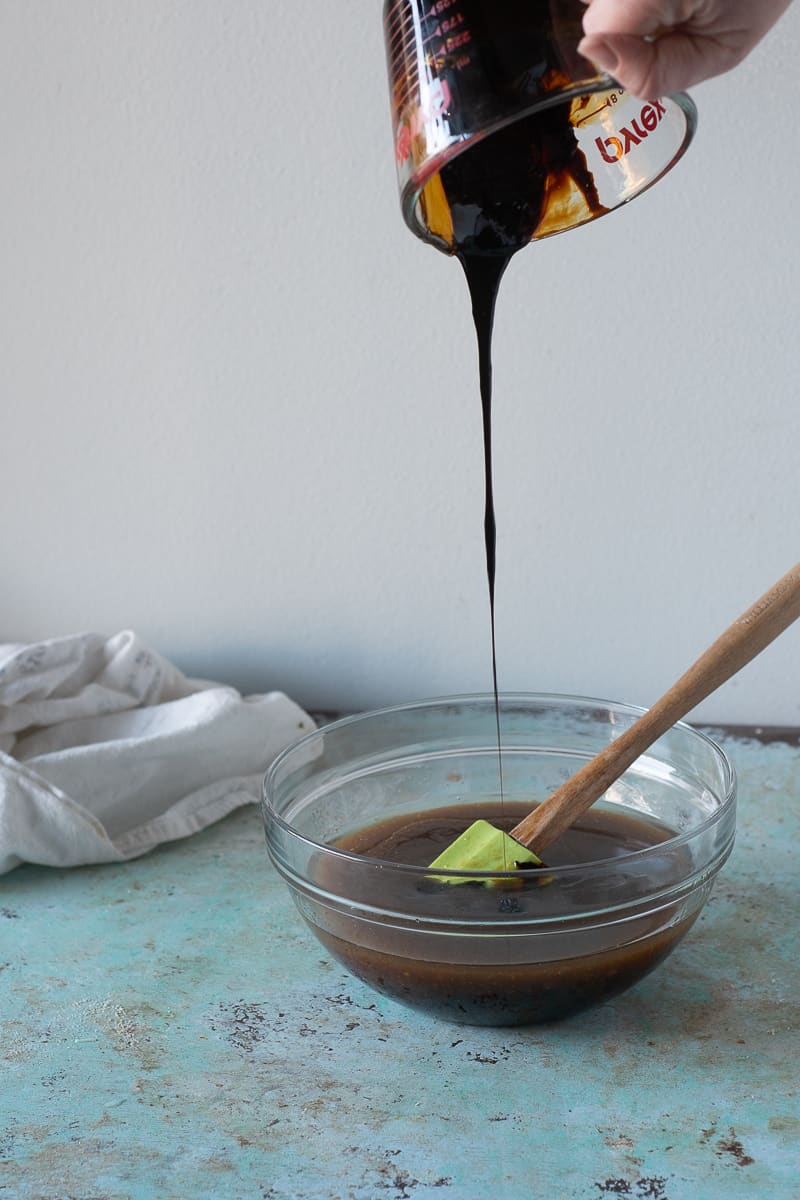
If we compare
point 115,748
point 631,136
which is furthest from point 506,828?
point 631,136

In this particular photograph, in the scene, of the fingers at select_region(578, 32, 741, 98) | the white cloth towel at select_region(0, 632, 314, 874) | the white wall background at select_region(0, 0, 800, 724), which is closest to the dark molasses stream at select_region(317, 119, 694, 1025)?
the fingers at select_region(578, 32, 741, 98)

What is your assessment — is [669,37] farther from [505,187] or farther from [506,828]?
[506,828]

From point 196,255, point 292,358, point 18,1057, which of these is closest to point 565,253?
point 292,358

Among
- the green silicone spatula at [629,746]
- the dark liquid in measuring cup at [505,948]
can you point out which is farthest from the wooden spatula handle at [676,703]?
the dark liquid in measuring cup at [505,948]

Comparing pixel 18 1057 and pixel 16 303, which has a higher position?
pixel 16 303

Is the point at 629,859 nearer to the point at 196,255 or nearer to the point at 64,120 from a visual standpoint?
the point at 196,255
